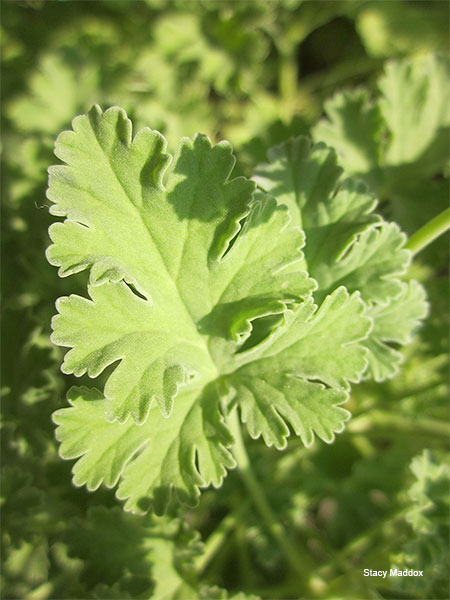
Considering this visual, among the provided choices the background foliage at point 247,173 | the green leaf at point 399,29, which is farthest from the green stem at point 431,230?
the green leaf at point 399,29

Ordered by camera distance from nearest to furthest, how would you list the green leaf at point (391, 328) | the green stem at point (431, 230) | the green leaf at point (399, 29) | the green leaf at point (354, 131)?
1. the green stem at point (431, 230)
2. the green leaf at point (391, 328)
3. the green leaf at point (354, 131)
4. the green leaf at point (399, 29)

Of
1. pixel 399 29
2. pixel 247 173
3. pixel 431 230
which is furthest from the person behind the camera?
pixel 399 29

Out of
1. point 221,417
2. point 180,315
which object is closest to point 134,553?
point 221,417

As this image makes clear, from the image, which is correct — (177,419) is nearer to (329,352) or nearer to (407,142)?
(329,352)

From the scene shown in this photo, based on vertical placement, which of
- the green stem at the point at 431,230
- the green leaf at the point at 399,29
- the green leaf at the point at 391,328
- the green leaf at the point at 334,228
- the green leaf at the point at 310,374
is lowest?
the green leaf at the point at 391,328

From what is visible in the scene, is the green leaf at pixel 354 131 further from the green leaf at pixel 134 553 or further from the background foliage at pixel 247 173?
the green leaf at pixel 134 553

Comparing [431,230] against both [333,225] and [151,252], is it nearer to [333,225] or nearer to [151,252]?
[333,225]
